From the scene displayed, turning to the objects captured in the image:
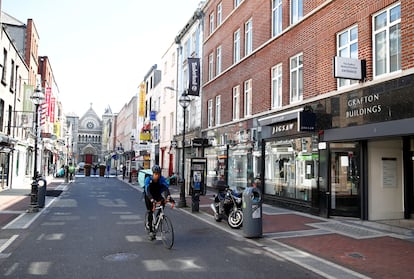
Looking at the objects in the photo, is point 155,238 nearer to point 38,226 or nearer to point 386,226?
point 38,226

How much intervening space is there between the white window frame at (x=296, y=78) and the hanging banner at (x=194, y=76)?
12144 millimetres

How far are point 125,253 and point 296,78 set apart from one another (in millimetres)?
10242

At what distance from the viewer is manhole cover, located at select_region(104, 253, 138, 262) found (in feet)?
22.9

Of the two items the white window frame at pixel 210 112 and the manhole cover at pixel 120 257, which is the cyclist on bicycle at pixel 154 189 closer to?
the manhole cover at pixel 120 257

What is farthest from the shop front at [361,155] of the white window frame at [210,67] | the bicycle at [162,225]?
the white window frame at [210,67]

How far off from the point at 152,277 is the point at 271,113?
1164 centimetres

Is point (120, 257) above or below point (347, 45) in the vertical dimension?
below

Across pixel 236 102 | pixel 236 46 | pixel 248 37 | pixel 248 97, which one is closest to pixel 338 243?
pixel 248 97

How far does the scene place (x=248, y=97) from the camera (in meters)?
19.5

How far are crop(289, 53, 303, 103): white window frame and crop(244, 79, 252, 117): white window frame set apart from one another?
377 cm

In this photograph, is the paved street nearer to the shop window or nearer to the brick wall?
the shop window

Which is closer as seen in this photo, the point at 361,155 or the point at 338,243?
the point at 338,243

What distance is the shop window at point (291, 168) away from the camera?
44.7 feet

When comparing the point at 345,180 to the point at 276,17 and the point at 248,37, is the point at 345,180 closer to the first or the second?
the point at 276,17
